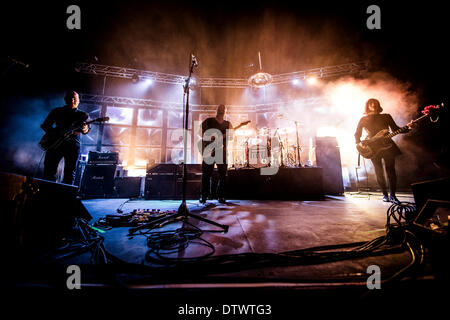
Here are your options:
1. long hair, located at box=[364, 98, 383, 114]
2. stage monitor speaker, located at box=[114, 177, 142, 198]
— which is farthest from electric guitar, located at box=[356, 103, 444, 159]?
stage monitor speaker, located at box=[114, 177, 142, 198]

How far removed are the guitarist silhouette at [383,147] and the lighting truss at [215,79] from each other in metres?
5.86

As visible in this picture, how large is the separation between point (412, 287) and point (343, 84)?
1062 cm

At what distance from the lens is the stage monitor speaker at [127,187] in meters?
5.44

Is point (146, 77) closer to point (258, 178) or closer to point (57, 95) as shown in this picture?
point (57, 95)

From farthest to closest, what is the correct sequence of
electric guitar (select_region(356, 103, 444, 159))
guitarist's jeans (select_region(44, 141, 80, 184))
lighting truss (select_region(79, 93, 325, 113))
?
lighting truss (select_region(79, 93, 325, 113)) → electric guitar (select_region(356, 103, 444, 159)) → guitarist's jeans (select_region(44, 141, 80, 184))

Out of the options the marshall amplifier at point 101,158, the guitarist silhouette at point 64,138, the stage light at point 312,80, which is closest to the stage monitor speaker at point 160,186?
the marshall amplifier at point 101,158

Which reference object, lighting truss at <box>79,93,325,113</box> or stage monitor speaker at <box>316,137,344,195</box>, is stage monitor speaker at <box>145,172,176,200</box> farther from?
lighting truss at <box>79,93,325,113</box>

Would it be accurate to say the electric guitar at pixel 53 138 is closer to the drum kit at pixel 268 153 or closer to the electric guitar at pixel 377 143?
the drum kit at pixel 268 153

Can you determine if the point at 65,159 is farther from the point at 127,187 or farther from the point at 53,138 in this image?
the point at 127,187

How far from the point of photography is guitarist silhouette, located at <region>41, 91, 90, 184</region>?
2740mm

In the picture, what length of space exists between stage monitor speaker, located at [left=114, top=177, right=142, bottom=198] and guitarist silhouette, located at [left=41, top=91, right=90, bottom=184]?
8.81 ft

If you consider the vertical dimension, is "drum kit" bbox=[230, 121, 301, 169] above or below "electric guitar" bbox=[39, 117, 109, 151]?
above
